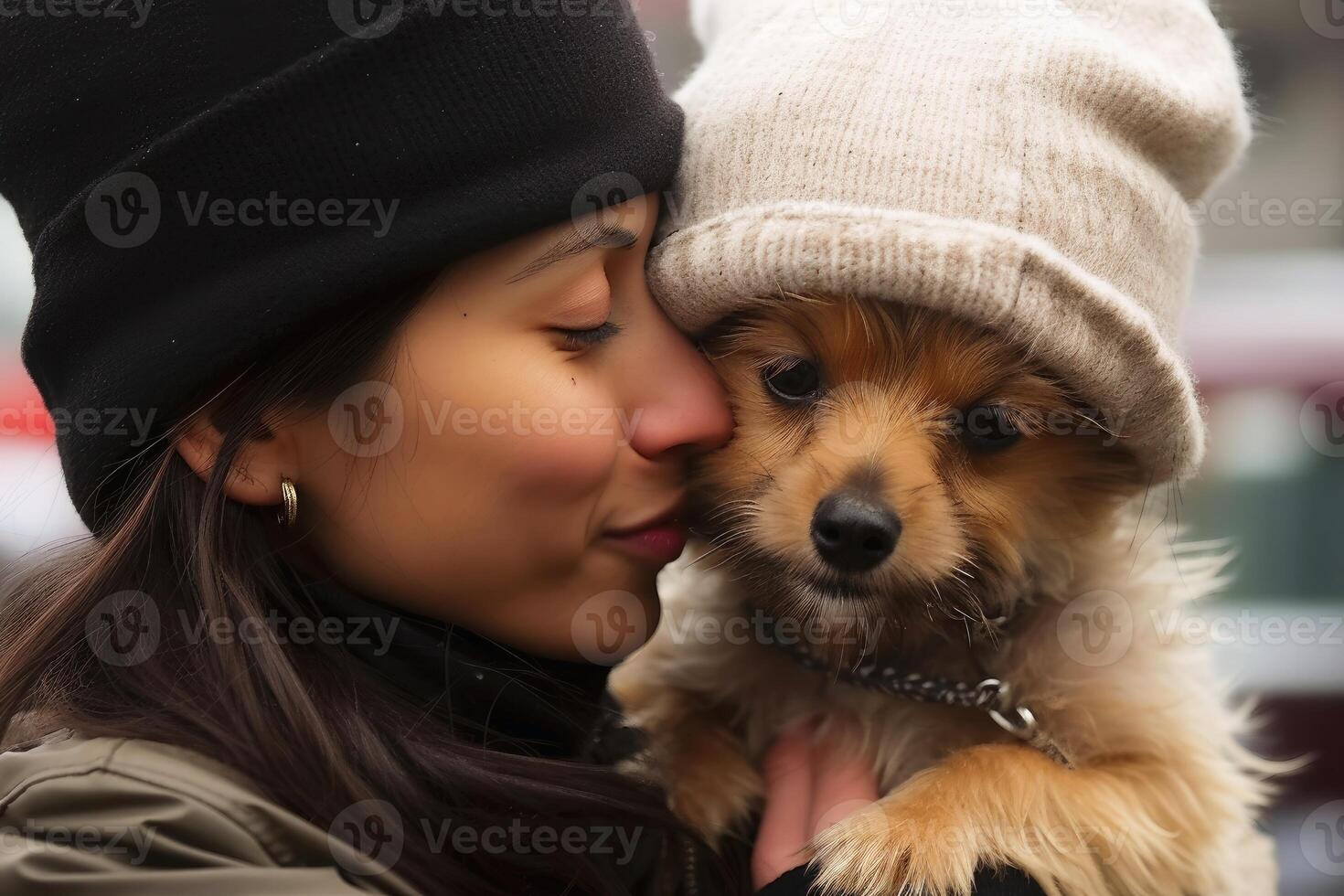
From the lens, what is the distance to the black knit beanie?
152 cm

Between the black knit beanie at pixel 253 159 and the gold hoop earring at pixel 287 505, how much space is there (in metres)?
0.18

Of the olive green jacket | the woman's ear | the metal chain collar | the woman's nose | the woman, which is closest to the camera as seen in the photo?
the olive green jacket

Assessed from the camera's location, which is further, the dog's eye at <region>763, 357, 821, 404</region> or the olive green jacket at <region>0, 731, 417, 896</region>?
the dog's eye at <region>763, 357, 821, 404</region>

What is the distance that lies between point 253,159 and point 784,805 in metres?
1.44

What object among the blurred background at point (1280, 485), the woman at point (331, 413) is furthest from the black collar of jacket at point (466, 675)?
the blurred background at point (1280, 485)

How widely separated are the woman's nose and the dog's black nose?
0.76ft

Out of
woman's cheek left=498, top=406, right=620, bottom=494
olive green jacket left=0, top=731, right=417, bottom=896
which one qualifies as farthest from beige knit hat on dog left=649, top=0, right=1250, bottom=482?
olive green jacket left=0, top=731, right=417, bottom=896

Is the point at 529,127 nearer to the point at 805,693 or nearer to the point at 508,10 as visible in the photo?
the point at 508,10

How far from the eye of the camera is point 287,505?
1685 mm

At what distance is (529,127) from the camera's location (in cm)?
161

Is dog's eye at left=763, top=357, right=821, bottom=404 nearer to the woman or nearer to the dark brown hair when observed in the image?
the woman

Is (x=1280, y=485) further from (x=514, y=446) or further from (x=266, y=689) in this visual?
(x=266, y=689)

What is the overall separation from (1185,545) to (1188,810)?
0.69 meters

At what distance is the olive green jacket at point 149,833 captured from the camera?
4.25 ft
